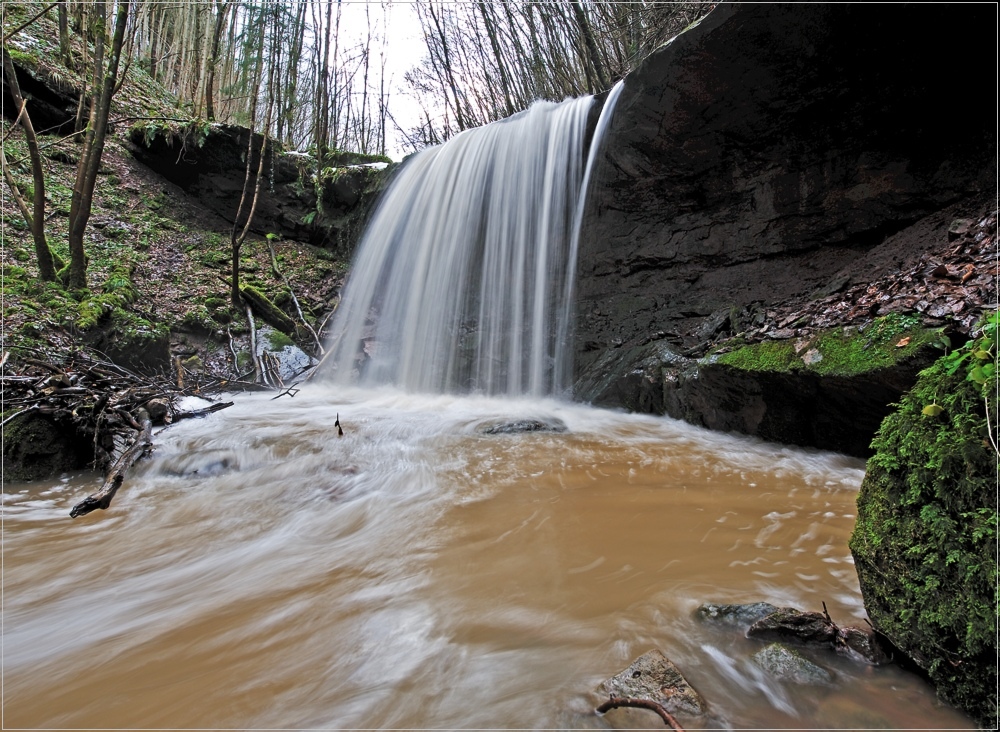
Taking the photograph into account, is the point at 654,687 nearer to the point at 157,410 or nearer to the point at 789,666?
the point at 789,666

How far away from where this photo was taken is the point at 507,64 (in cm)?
1483

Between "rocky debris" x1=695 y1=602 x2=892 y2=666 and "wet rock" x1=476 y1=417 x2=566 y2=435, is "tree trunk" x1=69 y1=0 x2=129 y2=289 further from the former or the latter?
"rocky debris" x1=695 y1=602 x2=892 y2=666

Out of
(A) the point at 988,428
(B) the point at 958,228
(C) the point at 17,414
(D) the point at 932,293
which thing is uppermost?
(B) the point at 958,228

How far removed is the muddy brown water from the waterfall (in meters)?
3.86

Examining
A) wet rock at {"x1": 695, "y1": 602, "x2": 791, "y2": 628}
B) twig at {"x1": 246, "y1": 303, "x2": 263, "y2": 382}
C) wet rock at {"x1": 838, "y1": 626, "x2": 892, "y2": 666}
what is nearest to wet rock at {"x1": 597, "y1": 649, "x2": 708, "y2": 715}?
wet rock at {"x1": 695, "y1": 602, "x2": 791, "y2": 628}

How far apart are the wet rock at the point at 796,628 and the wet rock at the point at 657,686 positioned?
37cm

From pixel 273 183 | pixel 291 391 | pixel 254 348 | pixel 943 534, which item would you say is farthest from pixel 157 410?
pixel 273 183

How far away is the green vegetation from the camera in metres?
3.28

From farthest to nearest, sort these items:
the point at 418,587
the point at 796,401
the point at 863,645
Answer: the point at 796,401 → the point at 418,587 → the point at 863,645

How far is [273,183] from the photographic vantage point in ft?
37.4

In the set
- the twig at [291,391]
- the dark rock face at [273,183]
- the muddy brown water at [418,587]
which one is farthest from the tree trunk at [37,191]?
the muddy brown water at [418,587]

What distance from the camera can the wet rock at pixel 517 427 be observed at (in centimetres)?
499

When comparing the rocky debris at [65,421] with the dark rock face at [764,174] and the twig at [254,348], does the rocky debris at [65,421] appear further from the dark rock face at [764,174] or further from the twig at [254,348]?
the dark rock face at [764,174]

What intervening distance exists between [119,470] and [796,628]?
12.5ft
